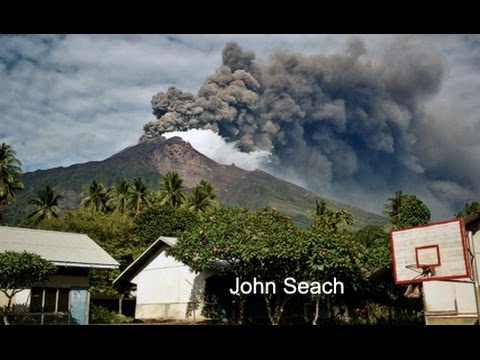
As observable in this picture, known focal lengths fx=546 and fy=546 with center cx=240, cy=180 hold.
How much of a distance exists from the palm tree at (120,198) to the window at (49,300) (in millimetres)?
16033

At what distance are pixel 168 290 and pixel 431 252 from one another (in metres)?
8.03

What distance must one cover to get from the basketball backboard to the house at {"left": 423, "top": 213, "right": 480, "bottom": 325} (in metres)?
1.69

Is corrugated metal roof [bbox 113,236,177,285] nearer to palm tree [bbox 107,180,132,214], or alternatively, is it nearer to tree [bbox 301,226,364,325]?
tree [bbox 301,226,364,325]

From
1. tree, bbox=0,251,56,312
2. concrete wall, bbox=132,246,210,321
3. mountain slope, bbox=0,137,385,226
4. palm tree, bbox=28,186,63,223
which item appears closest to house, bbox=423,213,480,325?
concrete wall, bbox=132,246,210,321

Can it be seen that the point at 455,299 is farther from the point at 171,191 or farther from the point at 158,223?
the point at 171,191

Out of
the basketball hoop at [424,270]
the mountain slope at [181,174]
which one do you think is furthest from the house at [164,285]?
the mountain slope at [181,174]

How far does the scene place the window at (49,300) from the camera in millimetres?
12414

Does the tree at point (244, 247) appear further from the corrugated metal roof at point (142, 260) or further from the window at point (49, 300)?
the window at point (49, 300)

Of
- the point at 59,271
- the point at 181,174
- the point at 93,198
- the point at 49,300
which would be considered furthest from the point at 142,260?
the point at 181,174

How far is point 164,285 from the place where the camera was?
15641 mm
